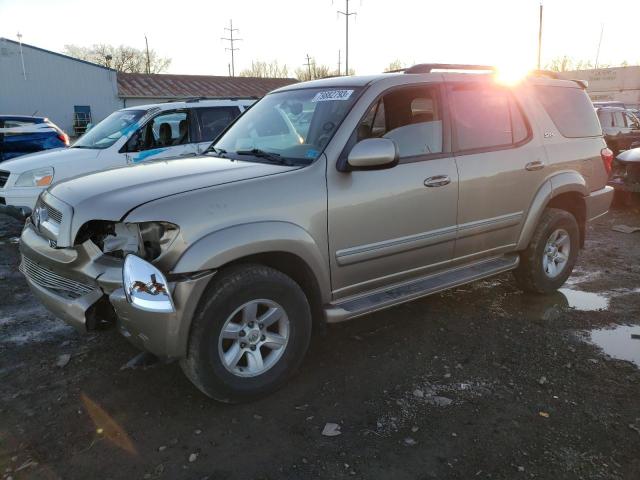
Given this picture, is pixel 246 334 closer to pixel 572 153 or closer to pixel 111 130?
pixel 572 153

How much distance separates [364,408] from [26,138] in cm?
906

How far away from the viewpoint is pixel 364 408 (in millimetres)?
3037

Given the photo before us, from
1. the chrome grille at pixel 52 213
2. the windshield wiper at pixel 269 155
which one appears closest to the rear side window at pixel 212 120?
the windshield wiper at pixel 269 155

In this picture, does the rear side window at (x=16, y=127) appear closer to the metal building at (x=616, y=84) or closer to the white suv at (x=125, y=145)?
the white suv at (x=125, y=145)

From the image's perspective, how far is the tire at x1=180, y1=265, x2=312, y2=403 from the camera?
281 cm

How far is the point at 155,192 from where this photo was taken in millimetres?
2846

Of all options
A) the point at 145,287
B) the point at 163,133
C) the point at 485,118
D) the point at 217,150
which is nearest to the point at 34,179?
the point at 163,133

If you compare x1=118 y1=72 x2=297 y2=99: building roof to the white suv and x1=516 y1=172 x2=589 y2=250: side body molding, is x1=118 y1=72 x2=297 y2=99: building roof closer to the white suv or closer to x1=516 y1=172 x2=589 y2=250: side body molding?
the white suv

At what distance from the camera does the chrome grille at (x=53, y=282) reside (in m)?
2.93

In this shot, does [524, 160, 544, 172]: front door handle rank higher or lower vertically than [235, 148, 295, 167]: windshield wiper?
lower

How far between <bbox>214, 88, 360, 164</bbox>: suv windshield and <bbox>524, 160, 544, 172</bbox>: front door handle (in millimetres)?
1706

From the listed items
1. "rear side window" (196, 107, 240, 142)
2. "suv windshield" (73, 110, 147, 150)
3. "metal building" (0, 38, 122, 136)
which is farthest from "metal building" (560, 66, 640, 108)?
"suv windshield" (73, 110, 147, 150)

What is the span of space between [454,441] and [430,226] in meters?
1.55

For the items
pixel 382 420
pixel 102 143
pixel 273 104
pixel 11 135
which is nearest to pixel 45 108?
pixel 11 135
